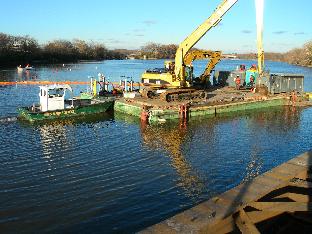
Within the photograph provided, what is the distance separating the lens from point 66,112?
27.8 meters

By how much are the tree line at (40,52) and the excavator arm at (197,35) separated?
285 feet

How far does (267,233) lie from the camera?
10.0 meters

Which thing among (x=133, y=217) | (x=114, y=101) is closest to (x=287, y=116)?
(x=114, y=101)

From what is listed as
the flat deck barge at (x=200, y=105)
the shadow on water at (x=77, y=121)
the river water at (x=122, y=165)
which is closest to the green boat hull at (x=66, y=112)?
the shadow on water at (x=77, y=121)

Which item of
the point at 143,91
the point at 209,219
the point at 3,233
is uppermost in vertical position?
the point at 143,91

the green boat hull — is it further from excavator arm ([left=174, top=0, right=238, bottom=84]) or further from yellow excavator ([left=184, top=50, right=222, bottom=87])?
yellow excavator ([left=184, top=50, right=222, bottom=87])

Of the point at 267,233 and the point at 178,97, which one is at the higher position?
the point at 178,97

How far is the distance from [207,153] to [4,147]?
1116 centimetres

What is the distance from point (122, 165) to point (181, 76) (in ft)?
53.5

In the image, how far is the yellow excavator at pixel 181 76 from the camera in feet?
103

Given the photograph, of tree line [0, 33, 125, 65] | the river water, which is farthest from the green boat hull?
tree line [0, 33, 125, 65]

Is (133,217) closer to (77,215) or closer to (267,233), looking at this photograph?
(77,215)

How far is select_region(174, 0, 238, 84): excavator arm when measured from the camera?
31219 millimetres

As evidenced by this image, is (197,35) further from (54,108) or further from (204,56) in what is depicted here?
(54,108)
